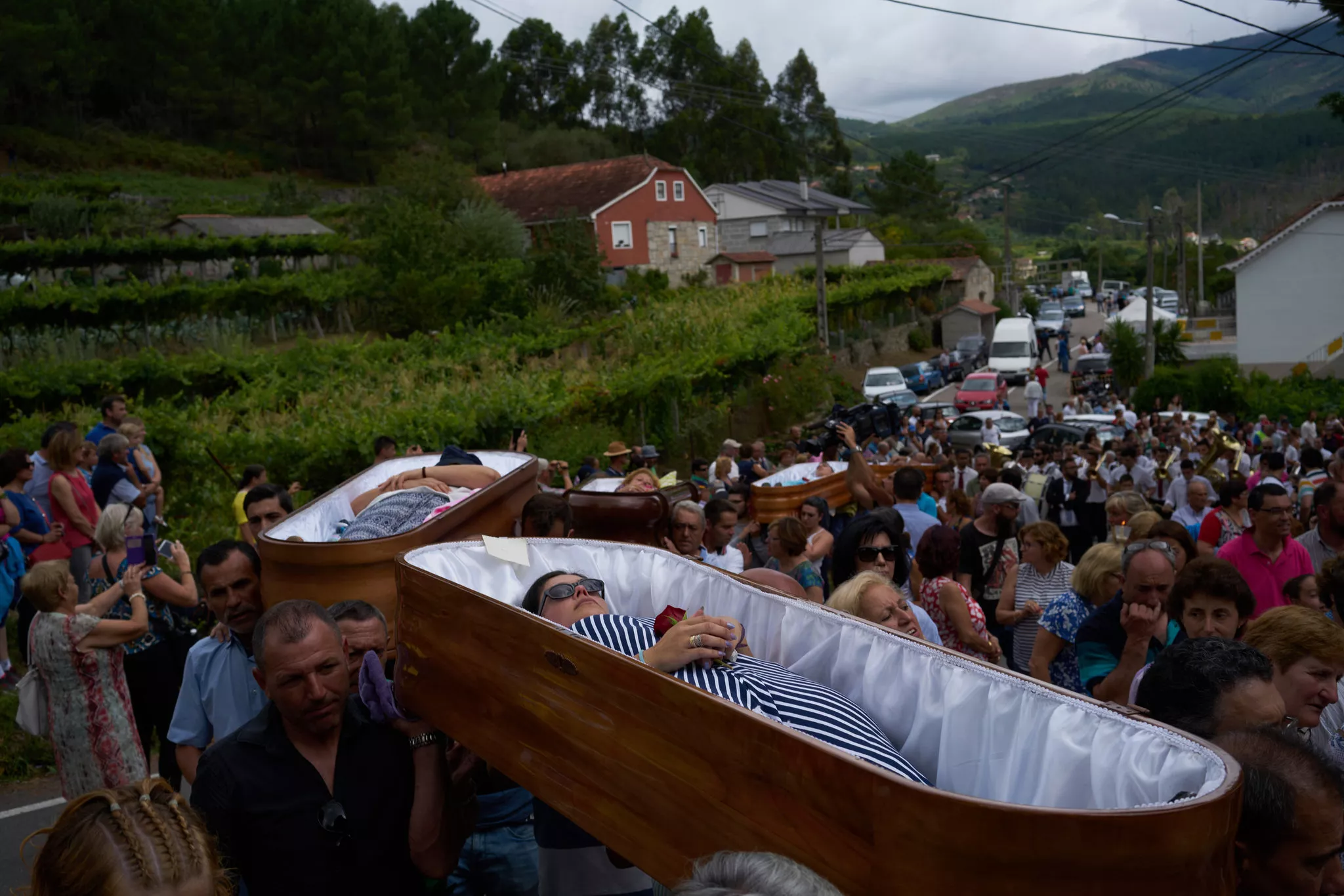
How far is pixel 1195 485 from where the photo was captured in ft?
34.8

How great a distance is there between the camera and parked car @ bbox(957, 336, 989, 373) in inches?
1804

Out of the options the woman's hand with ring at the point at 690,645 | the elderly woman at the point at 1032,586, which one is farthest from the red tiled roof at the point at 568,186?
the woman's hand with ring at the point at 690,645

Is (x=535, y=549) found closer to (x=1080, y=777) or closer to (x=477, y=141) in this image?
(x=1080, y=777)

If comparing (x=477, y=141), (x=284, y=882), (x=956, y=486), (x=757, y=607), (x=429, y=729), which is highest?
(x=477, y=141)

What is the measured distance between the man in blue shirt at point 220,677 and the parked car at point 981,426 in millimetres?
22281

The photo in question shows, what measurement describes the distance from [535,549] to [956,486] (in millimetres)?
10432

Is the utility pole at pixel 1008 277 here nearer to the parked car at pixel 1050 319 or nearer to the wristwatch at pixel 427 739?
the parked car at pixel 1050 319

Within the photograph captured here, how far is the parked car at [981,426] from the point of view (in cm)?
2559

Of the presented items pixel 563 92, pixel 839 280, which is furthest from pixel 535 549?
pixel 563 92

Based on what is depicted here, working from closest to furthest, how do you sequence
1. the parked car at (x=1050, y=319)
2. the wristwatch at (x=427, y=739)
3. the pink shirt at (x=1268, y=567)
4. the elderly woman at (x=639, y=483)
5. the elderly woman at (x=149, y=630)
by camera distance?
1. the wristwatch at (x=427, y=739)
2. the elderly woman at (x=149, y=630)
3. the pink shirt at (x=1268, y=567)
4. the elderly woman at (x=639, y=483)
5. the parked car at (x=1050, y=319)

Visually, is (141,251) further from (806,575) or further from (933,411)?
(806,575)

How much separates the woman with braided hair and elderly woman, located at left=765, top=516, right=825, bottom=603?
469cm

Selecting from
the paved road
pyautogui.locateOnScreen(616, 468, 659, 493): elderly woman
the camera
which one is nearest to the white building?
the paved road

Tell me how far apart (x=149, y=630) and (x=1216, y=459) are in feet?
40.7
